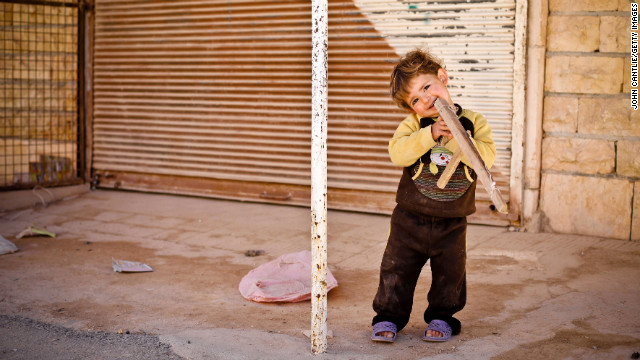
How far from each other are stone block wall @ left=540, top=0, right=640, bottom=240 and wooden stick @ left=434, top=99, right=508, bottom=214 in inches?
119

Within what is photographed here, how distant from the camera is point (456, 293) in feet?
11.6

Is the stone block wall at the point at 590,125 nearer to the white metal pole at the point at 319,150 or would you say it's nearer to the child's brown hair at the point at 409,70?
the child's brown hair at the point at 409,70

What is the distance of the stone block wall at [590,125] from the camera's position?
5.51m

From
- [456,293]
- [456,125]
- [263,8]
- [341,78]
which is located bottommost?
[456,293]

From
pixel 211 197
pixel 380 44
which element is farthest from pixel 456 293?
pixel 211 197

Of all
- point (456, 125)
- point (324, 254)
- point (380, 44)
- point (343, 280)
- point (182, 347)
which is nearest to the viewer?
point (456, 125)

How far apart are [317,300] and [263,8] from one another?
14.7 ft

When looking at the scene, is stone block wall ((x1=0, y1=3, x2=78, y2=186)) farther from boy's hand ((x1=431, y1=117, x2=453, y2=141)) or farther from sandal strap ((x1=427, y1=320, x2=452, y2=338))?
boy's hand ((x1=431, y1=117, x2=453, y2=141))

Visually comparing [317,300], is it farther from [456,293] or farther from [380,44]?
[380,44]

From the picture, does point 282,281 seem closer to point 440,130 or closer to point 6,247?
point 440,130

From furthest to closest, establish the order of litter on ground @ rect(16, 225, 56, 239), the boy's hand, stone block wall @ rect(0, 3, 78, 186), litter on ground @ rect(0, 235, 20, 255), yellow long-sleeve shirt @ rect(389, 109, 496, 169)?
stone block wall @ rect(0, 3, 78, 186), litter on ground @ rect(16, 225, 56, 239), litter on ground @ rect(0, 235, 20, 255), yellow long-sleeve shirt @ rect(389, 109, 496, 169), the boy's hand

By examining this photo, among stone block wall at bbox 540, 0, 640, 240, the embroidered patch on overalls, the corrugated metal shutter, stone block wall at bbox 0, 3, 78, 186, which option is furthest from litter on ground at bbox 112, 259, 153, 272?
stone block wall at bbox 0, 3, 78, 186

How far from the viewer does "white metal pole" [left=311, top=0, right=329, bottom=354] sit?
3.17 m

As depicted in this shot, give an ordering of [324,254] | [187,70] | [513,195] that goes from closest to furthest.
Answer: [324,254] → [513,195] → [187,70]
